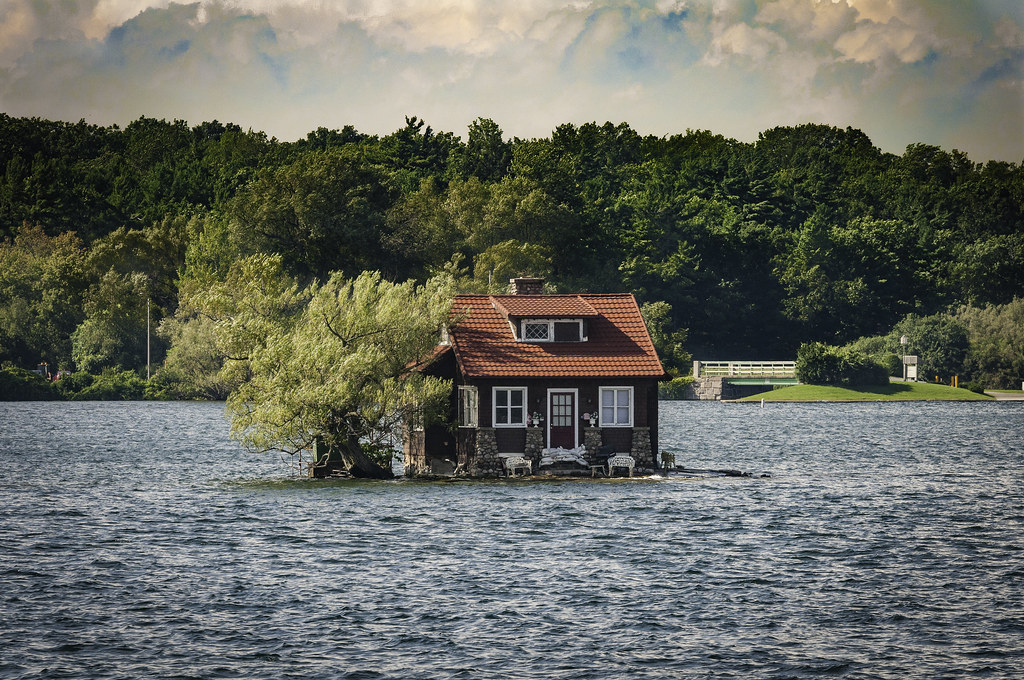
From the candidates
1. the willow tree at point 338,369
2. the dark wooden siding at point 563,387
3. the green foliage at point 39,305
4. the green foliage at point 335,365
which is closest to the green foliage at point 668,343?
the green foliage at point 39,305

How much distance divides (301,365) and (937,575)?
23513 millimetres

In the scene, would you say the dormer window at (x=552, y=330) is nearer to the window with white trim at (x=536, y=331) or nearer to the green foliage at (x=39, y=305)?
→ the window with white trim at (x=536, y=331)

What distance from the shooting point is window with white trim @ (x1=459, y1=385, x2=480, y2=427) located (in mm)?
49941

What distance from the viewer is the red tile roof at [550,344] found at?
50.1 meters

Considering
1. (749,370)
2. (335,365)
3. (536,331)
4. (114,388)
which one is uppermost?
(536,331)

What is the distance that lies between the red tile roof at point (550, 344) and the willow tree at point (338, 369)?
1.48 meters

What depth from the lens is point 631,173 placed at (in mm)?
181125

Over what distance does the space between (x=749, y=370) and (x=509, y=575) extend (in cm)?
11180

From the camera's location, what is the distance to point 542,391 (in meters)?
50.0

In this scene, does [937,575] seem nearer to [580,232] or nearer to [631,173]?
[580,232]

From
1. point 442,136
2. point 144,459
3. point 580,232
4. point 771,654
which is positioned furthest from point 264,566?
point 442,136

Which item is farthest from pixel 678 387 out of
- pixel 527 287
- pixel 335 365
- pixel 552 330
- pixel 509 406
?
pixel 335 365

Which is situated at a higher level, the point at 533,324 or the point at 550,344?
the point at 533,324

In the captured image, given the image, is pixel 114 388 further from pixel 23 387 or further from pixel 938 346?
pixel 938 346
